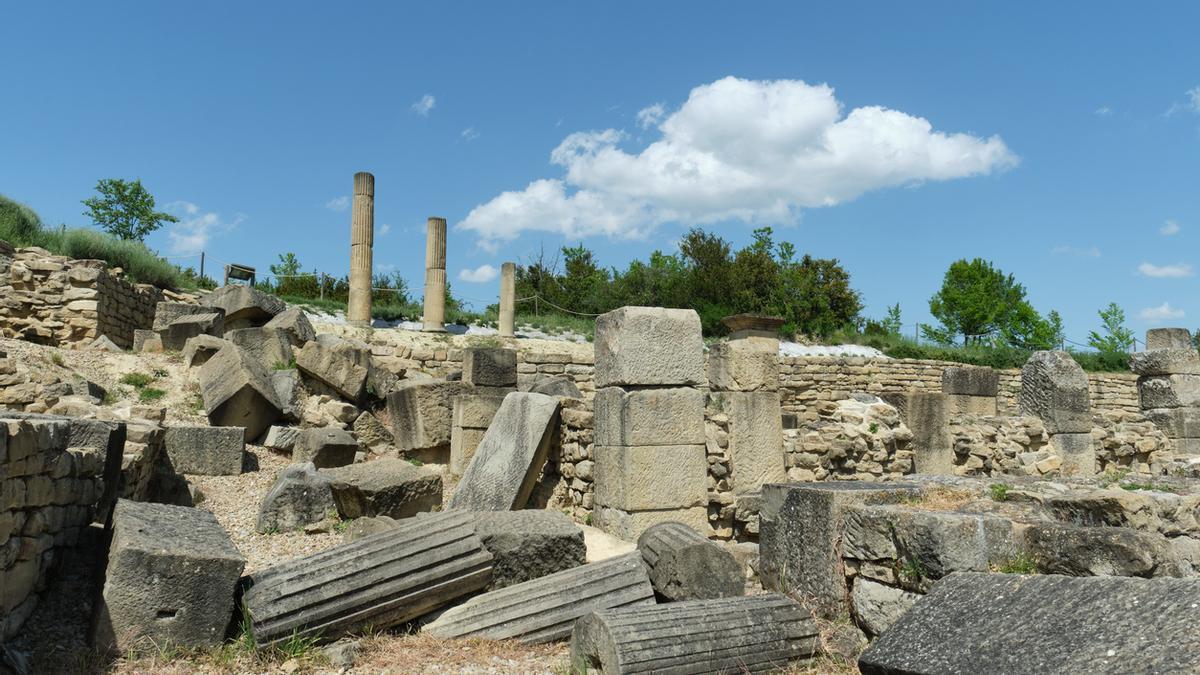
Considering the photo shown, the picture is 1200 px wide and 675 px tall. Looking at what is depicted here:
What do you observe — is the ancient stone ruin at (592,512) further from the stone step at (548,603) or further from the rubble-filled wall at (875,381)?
the rubble-filled wall at (875,381)

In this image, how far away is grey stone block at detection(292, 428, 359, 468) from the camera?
362 inches

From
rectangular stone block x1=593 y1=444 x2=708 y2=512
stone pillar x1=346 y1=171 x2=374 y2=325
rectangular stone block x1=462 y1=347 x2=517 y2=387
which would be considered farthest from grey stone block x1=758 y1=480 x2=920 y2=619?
stone pillar x1=346 y1=171 x2=374 y2=325

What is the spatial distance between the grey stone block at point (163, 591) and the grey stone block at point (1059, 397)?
36.2ft

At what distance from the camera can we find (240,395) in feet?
32.3

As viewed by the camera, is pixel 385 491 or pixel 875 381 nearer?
pixel 385 491

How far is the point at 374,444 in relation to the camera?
10.6 metres

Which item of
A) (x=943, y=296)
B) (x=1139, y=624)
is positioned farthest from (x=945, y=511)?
(x=943, y=296)

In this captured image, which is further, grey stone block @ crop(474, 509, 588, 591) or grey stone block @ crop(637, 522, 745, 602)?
grey stone block @ crop(474, 509, 588, 591)

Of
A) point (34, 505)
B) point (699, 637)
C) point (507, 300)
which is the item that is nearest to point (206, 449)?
point (34, 505)

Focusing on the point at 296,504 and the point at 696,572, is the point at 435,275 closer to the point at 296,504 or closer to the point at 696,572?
the point at 296,504

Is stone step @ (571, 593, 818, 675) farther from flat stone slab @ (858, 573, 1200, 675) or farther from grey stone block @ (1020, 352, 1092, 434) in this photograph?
grey stone block @ (1020, 352, 1092, 434)

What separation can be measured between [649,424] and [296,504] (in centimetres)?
321

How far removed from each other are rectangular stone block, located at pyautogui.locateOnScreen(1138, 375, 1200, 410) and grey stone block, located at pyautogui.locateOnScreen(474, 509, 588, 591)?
1244cm

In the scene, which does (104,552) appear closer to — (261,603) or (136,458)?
(261,603)
